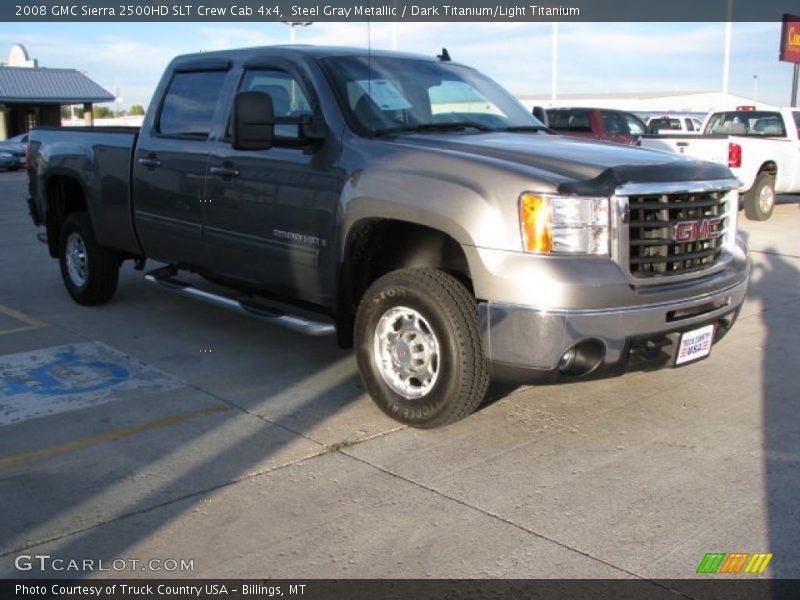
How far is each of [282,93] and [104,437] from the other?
244 centimetres

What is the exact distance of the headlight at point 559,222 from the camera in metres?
3.96

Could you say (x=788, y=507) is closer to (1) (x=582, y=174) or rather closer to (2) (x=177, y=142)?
(1) (x=582, y=174)

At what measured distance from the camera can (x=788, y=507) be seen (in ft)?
12.1

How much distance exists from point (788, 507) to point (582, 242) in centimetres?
149

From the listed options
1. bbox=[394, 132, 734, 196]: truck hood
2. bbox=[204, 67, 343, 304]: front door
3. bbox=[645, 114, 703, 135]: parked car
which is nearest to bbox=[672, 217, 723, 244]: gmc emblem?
bbox=[394, 132, 734, 196]: truck hood

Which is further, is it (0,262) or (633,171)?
(0,262)

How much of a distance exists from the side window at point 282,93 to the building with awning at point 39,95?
3724 cm

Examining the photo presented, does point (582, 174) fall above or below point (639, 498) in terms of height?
above

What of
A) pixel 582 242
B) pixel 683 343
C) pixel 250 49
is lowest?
pixel 683 343

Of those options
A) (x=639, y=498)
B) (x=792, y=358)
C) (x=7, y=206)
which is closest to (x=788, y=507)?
(x=639, y=498)

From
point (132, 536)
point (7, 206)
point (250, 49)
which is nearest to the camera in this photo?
point (132, 536)

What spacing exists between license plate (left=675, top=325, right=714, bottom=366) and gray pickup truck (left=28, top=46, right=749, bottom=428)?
1cm

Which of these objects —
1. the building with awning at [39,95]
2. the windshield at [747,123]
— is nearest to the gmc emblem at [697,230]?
the windshield at [747,123]

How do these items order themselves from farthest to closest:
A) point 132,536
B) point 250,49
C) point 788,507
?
point 250,49 → point 788,507 → point 132,536
